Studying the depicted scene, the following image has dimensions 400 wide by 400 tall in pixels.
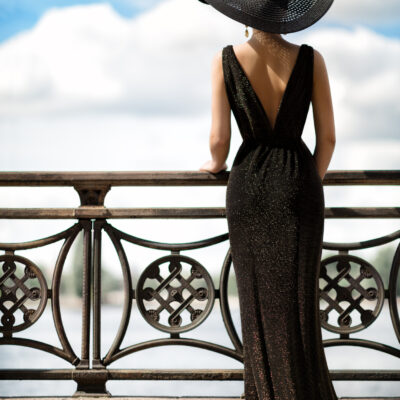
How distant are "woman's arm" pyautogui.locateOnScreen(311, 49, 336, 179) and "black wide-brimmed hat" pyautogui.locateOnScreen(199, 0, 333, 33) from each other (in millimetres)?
181

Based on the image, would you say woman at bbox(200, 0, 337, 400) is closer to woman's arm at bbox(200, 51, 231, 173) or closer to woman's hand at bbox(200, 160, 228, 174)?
woman's arm at bbox(200, 51, 231, 173)

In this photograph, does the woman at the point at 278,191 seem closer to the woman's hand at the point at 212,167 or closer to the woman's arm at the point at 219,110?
the woman's arm at the point at 219,110

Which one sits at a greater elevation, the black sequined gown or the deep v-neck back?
the deep v-neck back

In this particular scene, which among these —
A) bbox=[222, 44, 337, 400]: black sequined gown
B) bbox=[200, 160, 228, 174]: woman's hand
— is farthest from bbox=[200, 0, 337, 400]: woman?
bbox=[200, 160, 228, 174]: woman's hand

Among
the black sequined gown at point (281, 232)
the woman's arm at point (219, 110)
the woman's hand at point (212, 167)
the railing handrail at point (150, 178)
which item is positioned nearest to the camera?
the black sequined gown at point (281, 232)

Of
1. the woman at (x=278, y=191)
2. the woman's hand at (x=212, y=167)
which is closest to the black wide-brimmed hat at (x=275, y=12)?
the woman at (x=278, y=191)

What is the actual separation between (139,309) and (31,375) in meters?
0.75

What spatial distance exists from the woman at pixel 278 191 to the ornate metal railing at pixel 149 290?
0.59 meters

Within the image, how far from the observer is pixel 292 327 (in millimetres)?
3488

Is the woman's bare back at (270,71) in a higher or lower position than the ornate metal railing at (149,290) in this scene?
higher

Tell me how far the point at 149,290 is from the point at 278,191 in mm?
1137

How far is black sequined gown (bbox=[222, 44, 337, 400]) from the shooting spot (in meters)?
3.46

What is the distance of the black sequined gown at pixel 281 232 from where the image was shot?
3.46 meters

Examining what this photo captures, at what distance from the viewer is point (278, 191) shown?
11.3ft
